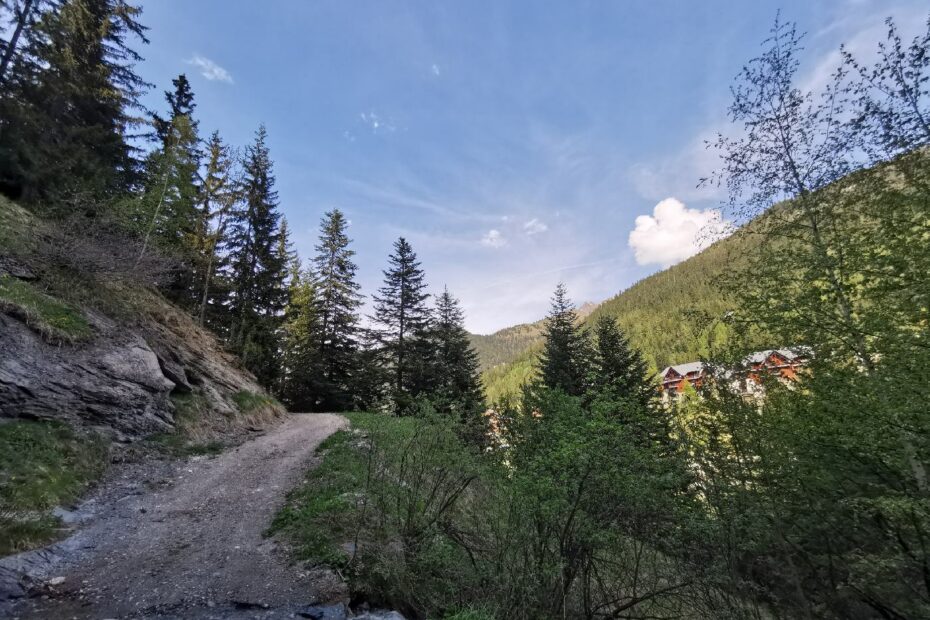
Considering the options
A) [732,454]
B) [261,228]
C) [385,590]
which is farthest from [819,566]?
[261,228]

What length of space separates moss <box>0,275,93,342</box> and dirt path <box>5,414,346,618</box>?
439 cm

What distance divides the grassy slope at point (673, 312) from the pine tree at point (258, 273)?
14.5 metres

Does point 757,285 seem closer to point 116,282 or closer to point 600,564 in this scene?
point 600,564

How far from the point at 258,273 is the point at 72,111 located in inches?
423

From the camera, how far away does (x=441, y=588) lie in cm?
554

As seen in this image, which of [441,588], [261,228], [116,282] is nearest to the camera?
[441,588]

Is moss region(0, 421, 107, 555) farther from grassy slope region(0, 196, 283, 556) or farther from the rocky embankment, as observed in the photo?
the rocky embankment

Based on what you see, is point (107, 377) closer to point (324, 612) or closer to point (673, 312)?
point (324, 612)

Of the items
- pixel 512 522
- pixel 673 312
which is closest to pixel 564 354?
pixel 673 312

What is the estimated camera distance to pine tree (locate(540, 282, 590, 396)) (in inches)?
901

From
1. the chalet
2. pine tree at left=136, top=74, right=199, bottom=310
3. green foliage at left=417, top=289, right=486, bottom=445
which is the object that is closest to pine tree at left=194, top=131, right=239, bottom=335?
pine tree at left=136, top=74, right=199, bottom=310

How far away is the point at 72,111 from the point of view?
637 inches

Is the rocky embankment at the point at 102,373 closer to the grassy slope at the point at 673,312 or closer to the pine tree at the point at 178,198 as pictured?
the pine tree at the point at 178,198

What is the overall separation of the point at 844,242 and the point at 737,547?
17.9 ft
